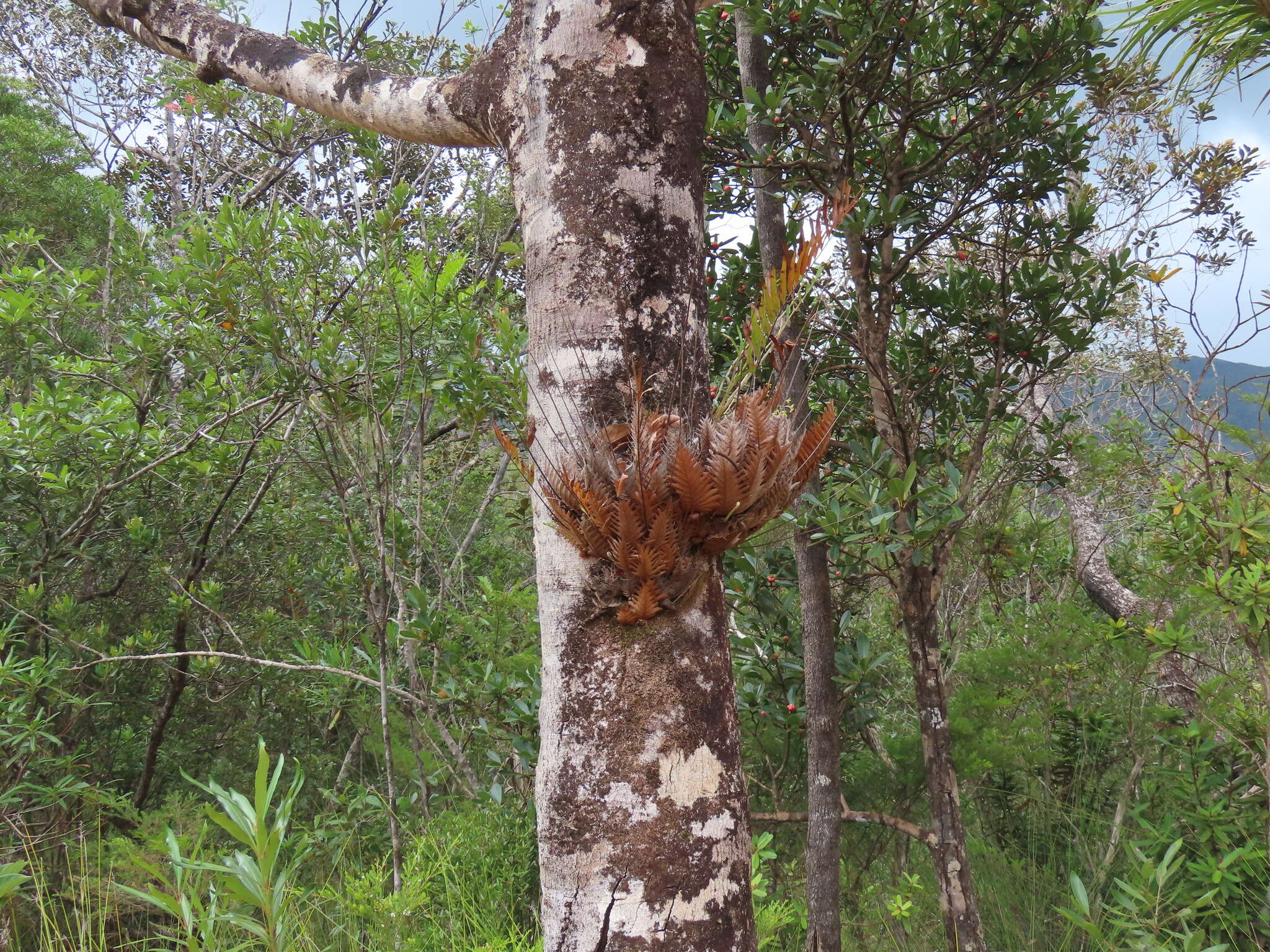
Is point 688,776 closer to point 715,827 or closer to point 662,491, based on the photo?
point 715,827

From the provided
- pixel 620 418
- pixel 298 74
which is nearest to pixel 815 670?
pixel 620 418

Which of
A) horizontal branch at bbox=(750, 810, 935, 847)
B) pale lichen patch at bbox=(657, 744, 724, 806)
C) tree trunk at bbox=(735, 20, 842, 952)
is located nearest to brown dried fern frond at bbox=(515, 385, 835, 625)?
pale lichen patch at bbox=(657, 744, 724, 806)

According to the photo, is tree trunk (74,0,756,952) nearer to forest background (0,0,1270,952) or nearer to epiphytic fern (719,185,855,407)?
epiphytic fern (719,185,855,407)

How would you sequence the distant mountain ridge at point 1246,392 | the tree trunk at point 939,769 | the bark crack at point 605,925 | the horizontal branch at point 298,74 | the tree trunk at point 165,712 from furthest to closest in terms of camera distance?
the tree trunk at point 165,712 → the distant mountain ridge at point 1246,392 → the tree trunk at point 939,769 → the horizontal branch at point 298,74 → the bark crack at point 605,925

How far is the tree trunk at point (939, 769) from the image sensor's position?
2.71m

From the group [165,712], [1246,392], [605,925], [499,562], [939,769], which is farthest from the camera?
[499,562]

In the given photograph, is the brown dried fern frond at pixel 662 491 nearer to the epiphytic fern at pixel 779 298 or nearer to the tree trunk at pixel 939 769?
the epiphytic fern at pixel 779 298

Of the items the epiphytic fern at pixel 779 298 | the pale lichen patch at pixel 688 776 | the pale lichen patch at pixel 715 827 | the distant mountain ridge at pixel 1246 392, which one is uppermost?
the distant mountain ridge at pixel 1246 392

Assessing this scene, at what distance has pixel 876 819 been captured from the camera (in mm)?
2994

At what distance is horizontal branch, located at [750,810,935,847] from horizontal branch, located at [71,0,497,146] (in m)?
2.51

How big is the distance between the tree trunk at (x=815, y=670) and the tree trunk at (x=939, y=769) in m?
0.31

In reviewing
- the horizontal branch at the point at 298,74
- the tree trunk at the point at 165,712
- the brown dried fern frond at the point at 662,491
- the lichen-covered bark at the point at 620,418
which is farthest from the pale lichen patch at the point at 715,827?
the tree trunk at the point at 165,712

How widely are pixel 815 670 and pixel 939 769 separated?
0.52 m

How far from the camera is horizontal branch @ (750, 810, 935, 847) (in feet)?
9.27
